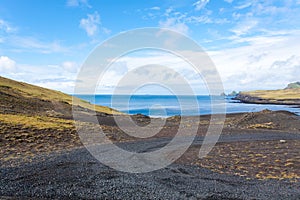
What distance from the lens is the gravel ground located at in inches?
461

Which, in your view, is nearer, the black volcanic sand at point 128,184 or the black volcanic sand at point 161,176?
the black volcanic sand at point 128,184

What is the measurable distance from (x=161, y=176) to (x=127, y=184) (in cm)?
243

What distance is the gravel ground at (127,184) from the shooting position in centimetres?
1171

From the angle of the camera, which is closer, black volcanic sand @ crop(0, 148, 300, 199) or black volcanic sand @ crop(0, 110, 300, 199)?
black volcanic sand @ crop(0, 148, 300, 199)

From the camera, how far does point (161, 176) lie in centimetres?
1465

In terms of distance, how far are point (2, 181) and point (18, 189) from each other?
176 centimetres

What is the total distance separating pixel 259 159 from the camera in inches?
757

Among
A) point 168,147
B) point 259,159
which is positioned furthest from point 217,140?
point 259,159

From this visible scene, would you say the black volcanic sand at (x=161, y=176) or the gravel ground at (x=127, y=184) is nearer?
the gravel ground at (x=127, y=184)

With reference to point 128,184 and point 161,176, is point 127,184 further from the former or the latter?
point 161,176

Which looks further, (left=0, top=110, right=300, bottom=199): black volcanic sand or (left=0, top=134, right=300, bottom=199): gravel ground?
(left=0, top=110, right=300, bottom=199): black volcanic sand

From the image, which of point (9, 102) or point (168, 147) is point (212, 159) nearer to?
point (168, 147)

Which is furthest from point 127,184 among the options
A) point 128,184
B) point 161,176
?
point 161,176

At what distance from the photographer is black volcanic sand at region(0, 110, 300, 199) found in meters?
11.9
